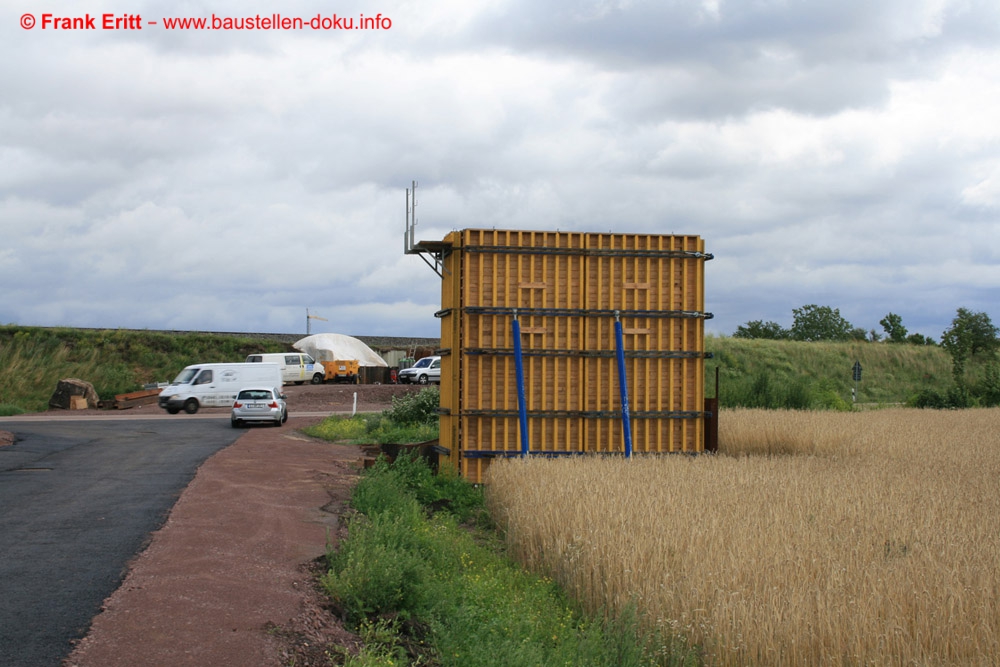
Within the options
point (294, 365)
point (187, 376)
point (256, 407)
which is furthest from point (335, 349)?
point (256, 407)

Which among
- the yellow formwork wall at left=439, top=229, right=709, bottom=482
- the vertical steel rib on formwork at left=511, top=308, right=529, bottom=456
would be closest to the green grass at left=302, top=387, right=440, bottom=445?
the yellow formwork wall at left=439, top=229, right=709, bottom=482

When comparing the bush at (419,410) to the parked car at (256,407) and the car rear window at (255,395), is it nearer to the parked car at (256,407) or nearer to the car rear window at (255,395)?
the parked car at (256,407)

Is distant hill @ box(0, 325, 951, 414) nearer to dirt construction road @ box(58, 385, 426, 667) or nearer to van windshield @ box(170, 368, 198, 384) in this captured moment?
van windshield @ box(170, 368, 198, 384)

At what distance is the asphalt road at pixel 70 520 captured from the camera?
23.0 ft

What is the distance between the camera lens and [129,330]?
200 ft

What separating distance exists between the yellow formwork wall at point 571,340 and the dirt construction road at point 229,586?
302cm

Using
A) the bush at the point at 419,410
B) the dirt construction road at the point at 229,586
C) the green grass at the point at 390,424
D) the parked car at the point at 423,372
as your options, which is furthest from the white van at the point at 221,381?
the dirt construction road at the point at 229,586

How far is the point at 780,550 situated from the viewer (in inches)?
299

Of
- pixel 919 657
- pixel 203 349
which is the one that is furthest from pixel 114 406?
pixel 919 657

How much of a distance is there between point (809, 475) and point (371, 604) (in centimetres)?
691

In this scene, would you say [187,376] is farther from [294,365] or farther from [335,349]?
[335,349]

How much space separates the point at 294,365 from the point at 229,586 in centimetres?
4730

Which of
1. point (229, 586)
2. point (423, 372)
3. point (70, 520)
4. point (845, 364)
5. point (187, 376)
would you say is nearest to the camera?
point (229, 586)

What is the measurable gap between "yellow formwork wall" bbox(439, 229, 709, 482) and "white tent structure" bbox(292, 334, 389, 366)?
49147mm
